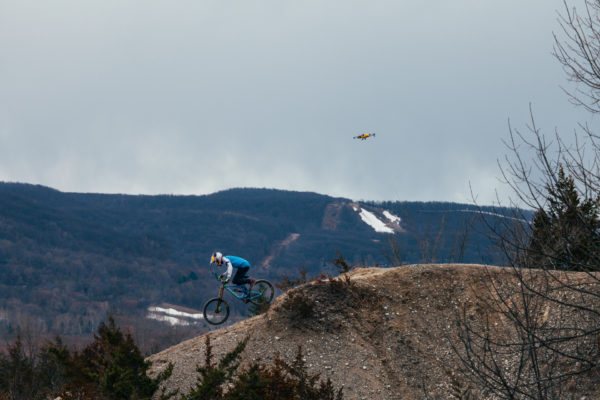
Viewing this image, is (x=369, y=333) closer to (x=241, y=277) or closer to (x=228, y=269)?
(x=241, y=277)

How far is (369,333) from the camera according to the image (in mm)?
22406

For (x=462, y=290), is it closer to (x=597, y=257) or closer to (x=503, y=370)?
(x=503, y=370)

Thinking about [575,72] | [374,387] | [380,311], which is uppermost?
[575,72]

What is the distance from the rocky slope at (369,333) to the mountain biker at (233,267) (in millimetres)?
1459

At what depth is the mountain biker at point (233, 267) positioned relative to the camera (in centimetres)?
2189

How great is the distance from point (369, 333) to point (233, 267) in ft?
17.5

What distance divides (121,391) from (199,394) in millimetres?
1566

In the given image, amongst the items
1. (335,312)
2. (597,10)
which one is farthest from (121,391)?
(597,10)

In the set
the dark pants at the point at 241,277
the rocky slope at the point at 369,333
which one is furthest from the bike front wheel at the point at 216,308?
the dark pants at the point at 241,277

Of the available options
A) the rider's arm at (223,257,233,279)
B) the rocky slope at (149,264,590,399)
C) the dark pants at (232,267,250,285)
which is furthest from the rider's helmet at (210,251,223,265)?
the rocky slope at (149,264,590,399)

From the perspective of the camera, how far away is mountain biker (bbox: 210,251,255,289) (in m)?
21.9

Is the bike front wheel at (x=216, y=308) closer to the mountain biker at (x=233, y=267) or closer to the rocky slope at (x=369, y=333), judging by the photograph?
the rocky slope at (x=369, y=333)


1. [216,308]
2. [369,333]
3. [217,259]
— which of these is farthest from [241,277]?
[369,333]

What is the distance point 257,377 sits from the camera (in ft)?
40.4
